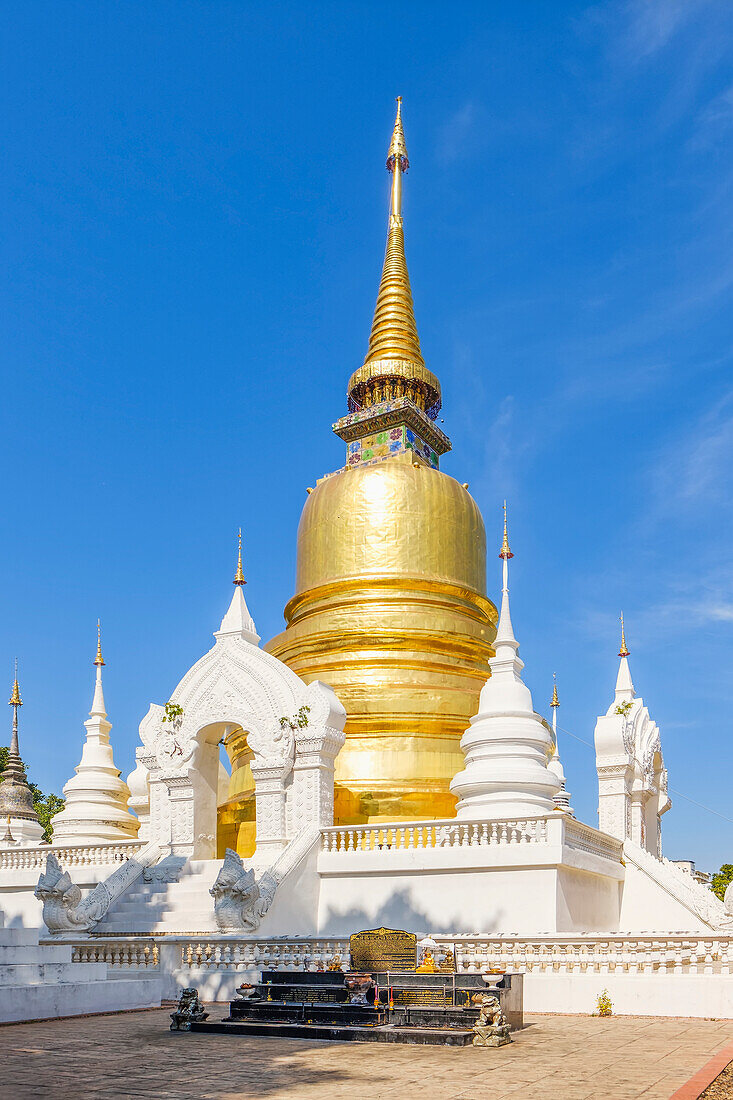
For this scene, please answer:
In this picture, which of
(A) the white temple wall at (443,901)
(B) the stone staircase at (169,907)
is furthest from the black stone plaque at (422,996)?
(B) the stone staircase at (169,907)


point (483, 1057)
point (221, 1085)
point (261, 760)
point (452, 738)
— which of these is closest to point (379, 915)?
point (261, 760)

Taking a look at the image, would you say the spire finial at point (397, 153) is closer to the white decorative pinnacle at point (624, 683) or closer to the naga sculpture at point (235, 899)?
the white decorative pinnacle at point (624, 683)

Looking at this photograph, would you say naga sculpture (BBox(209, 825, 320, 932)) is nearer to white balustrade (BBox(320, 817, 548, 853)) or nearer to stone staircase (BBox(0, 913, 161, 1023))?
white balustrade (BBox(320, 817, 548, 853))

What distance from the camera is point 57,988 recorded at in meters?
13.2

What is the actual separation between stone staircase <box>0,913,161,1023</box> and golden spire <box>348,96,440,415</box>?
19573 millimetres

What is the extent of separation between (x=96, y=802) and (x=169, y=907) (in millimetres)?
7626

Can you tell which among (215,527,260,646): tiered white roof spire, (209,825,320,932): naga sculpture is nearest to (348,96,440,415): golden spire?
(215,527,260,646): tiered white roof spire

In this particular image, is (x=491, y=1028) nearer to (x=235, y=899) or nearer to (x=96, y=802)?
(x=235, y=899)

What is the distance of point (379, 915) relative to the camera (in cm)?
1872

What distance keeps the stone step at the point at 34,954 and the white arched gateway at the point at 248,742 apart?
6.09 metres

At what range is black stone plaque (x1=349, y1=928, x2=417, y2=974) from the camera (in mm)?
12742

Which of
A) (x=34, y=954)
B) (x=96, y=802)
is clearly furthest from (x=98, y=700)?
(x=34, y=954)

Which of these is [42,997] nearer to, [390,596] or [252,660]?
[252,660]

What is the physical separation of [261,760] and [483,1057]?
38.0 ft
